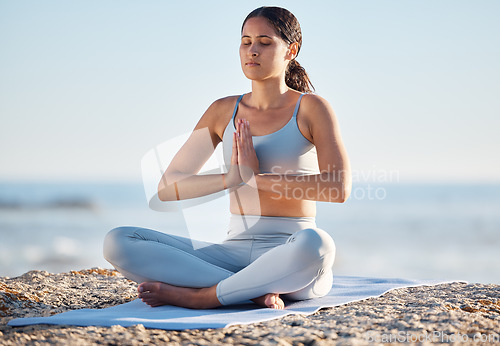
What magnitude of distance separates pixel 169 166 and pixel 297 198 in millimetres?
819

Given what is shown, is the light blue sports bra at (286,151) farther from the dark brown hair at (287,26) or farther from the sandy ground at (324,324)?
the sandy ground at (324,324)

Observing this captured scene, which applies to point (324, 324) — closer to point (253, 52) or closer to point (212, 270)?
point (212, 270)

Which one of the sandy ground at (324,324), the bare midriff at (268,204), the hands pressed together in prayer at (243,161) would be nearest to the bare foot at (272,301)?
the sandy ground at (324,324)

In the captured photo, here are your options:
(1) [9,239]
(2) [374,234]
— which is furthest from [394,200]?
(1) [9,239]

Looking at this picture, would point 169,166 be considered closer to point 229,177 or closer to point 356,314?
point 229,177

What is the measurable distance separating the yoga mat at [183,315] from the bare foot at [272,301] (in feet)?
0.11

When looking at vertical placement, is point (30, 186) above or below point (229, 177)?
above

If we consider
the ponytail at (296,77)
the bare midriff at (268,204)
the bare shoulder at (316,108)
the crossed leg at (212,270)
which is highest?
the ponytail at (296,77)

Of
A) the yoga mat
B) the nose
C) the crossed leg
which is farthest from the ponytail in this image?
the yoga mat

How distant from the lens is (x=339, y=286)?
3211 millimetres

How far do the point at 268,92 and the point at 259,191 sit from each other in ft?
1.85

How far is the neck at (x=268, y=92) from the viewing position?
2971mm

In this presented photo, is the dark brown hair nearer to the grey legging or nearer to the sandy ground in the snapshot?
the grey legging

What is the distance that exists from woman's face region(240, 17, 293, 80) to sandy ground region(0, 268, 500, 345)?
1244 millimetres
